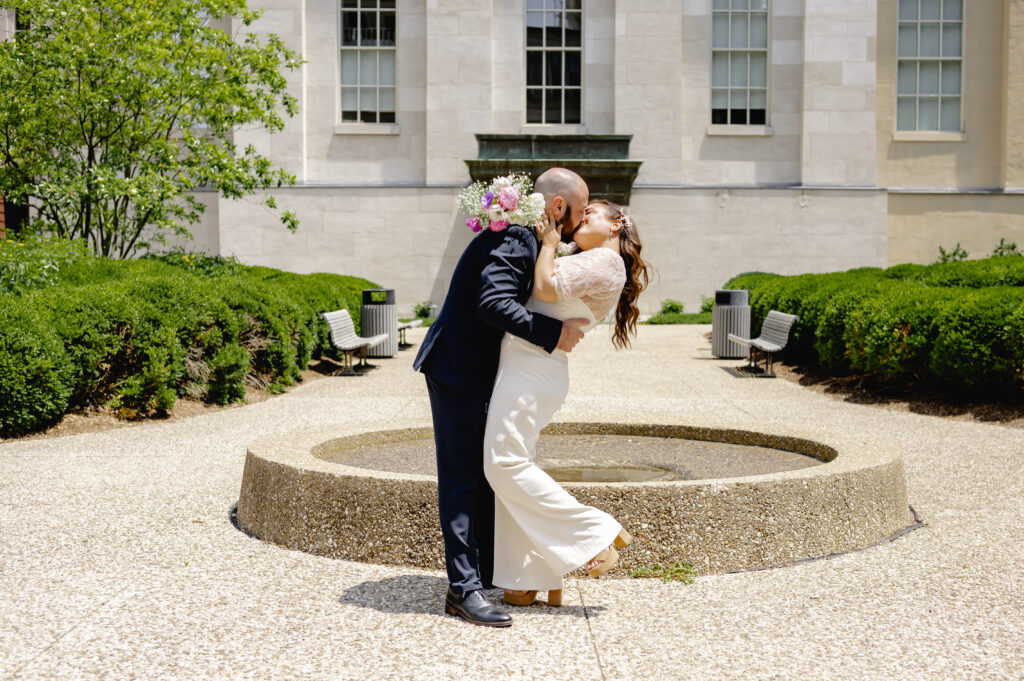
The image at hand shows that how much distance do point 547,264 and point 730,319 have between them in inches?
517

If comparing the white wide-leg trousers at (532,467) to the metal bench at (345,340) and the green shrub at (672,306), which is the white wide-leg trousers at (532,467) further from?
the green shrub at (672,306)

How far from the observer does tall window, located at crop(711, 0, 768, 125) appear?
2705 centimetres

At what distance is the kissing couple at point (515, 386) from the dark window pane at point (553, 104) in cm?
2325

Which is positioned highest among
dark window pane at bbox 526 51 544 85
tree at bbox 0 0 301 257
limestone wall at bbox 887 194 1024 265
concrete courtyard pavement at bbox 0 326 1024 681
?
dark window pane at bbox 526 51 544 85

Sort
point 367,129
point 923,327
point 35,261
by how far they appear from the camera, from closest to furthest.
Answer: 1. point 923,327
2. point 35,261
3. point 367,129

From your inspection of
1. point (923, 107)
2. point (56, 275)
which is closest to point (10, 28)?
point (56, 275)

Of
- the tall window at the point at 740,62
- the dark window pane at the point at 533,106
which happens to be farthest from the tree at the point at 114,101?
the tall window at the point at 740,62

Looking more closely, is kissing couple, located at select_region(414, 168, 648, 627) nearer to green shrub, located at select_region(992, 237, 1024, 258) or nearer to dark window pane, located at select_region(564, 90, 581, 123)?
dark window pane, located at select_region(564, 90, 581, 123)

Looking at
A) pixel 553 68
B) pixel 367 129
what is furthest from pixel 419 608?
pixel 553 68

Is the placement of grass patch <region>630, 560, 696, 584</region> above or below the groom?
below

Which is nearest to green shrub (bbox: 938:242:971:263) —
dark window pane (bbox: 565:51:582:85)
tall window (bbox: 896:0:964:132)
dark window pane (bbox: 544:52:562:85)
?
tall window (bbox: 896:0:964:132)

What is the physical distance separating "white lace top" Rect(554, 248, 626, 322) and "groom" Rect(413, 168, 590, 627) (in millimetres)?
107

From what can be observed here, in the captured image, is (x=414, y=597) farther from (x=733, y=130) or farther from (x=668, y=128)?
(x=733, y=130)

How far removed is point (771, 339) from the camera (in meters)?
15.6
